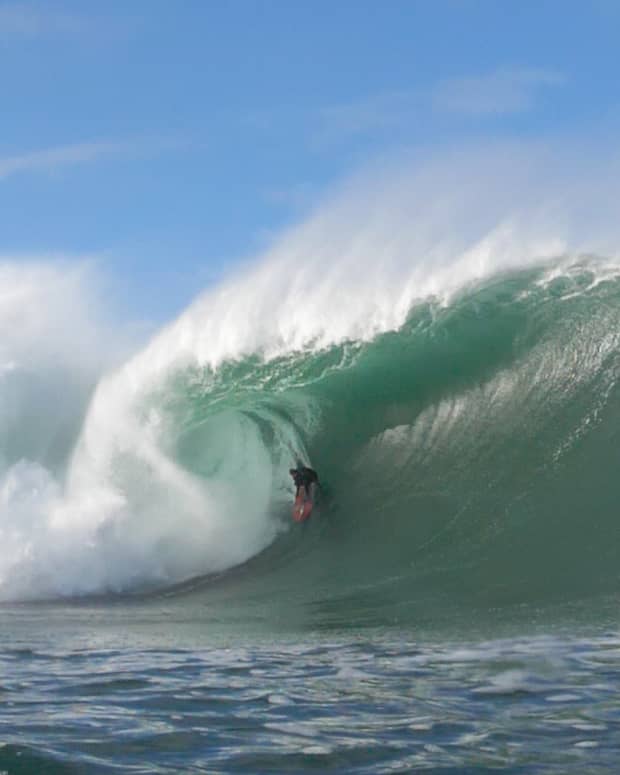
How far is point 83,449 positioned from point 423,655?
839 centimetres

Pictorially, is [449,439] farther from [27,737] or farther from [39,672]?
[27,737]

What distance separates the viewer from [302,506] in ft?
39.2

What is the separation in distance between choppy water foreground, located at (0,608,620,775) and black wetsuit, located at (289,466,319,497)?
18.2ft

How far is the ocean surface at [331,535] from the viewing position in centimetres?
430

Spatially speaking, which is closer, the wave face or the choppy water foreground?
the choppy water foreground

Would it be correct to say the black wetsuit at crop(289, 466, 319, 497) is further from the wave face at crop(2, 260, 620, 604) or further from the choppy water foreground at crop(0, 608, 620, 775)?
the choppy water foreground at crop(0, 608, 620, 775)

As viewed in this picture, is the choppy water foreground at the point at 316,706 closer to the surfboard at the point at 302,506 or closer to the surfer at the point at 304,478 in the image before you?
the surfboard at the point at 302,506

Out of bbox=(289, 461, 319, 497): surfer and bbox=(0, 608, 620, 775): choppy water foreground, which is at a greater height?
bbox=(289, 461, 319, 497): surfer

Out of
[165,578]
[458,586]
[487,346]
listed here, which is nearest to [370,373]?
[487,346]

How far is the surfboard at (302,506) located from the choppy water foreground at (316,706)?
5.23 metres

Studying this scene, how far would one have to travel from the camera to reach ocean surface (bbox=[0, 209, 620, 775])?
4305 mm

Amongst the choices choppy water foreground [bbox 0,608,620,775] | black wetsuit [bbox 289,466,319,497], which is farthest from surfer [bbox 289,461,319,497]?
choppy water foreground [bbox 0,608,620,775]

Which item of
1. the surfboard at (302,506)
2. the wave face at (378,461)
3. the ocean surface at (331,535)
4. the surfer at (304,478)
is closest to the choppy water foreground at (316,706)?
the ocean surface at (331,535)

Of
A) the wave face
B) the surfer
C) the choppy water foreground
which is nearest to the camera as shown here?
the choppy water foreground
